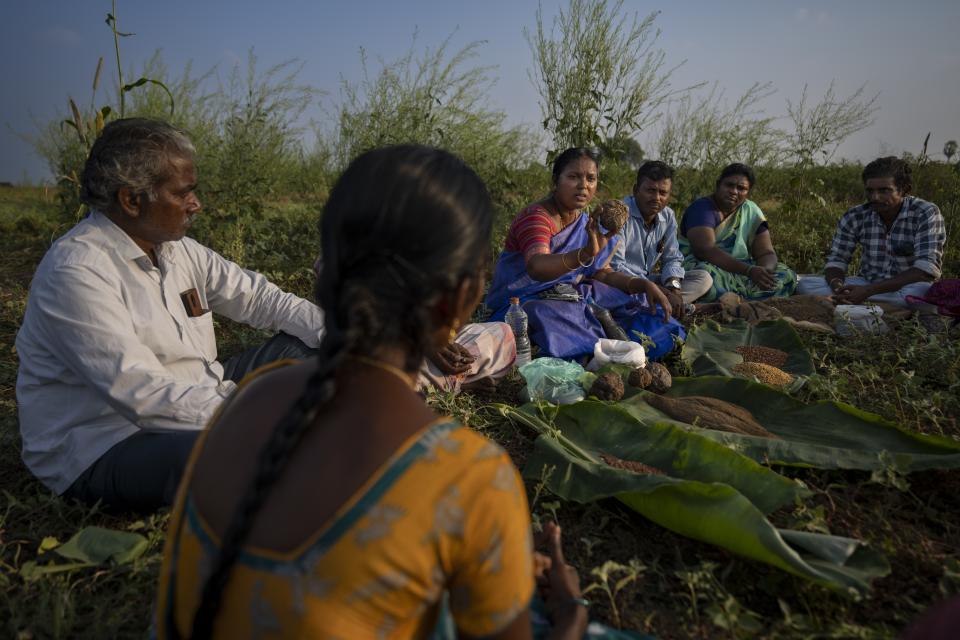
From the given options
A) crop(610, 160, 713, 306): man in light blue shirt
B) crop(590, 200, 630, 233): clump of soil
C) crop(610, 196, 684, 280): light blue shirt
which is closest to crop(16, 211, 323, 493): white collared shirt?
crop(590, 200, 630, 233): clump of soil

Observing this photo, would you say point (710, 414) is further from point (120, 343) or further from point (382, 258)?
point (120, 343)

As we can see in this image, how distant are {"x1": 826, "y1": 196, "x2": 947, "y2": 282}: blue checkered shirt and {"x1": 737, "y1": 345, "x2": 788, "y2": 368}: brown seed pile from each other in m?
1.78

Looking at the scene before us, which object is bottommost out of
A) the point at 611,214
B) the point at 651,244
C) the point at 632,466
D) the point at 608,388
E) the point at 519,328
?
the point at 632,466

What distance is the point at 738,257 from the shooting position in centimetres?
513

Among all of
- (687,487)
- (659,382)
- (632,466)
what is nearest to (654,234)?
(659,382)

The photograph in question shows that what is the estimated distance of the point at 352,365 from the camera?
0.98m

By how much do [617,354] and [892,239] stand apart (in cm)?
269

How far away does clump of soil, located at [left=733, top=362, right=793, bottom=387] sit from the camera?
3.16 metres

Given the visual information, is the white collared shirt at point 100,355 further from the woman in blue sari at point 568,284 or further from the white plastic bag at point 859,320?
the white plastic bag at point 859,320

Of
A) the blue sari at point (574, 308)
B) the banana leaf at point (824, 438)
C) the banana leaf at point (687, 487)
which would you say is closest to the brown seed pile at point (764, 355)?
the blue sari at point (574, 308)

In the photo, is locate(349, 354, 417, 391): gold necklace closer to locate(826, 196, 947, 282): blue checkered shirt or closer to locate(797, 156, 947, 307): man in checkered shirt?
locate(797, 156, 947, 307): man in checkered shirt

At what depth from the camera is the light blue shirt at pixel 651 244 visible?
14.9ft

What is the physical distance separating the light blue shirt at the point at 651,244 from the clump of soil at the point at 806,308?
0.73 metres

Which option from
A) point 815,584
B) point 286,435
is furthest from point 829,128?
point 286,435
